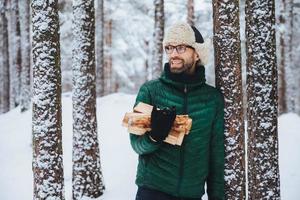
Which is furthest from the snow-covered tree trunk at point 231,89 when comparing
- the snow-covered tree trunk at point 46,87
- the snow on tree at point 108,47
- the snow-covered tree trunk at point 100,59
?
the snow on tree at point 108,47

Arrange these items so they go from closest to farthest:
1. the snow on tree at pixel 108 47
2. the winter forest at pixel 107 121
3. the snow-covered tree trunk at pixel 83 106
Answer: the winter forest at pixel 107 121 → the snow-covered tree trunk at pixel 83 106 → the snow on tree at pixel 108 47

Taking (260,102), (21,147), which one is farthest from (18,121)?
(260,102)

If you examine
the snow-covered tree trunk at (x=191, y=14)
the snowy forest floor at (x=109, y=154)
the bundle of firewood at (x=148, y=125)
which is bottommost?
the snowy forest floor at (x=109, y=154)

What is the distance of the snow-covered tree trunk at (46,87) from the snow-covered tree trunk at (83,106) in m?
2.82

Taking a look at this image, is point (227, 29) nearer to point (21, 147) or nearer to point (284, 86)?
point (21, 147)

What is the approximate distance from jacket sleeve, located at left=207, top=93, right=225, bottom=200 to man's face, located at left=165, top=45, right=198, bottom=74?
524mm

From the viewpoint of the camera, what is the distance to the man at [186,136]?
3744 mm

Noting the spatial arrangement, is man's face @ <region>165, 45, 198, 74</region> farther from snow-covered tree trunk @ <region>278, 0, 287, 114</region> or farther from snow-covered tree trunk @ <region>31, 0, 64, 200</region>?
snow-covered tree trunk @ <region>278, 0, 287, 114</region>

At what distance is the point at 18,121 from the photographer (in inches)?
650

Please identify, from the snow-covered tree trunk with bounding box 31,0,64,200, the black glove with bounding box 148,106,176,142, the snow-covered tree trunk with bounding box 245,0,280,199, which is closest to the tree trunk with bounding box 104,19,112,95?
the snow-covered tree trunk with bounding box 31,0,64,200

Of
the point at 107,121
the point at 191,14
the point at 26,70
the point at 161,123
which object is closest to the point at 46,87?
the point at 161,123

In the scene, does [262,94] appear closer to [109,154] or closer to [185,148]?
[185,148]

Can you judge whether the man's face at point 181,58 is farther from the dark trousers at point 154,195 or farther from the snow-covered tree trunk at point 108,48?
the snow-covered tree trunk at point 108,48

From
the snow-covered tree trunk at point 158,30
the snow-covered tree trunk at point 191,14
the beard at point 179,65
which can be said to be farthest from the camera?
the snow-covered tree trunk at point 191,14
